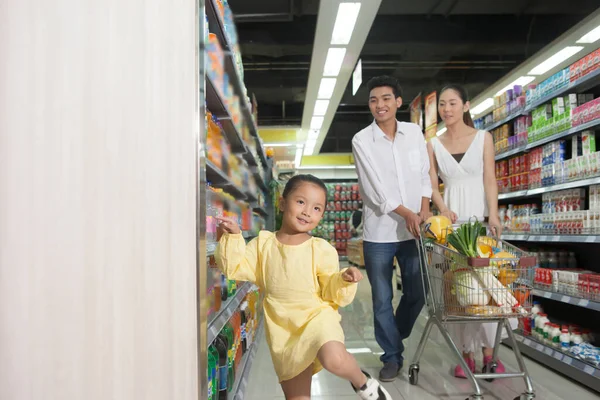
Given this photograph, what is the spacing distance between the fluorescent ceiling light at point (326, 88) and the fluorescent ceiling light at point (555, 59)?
296 cm

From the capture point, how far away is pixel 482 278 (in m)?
2.63

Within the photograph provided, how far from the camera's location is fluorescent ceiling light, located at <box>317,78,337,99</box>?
27.1 feet

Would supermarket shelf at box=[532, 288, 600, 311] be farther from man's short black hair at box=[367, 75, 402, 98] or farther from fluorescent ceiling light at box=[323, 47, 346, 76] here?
fluorescent ceiling light at box=[323, 47, 346, 76]

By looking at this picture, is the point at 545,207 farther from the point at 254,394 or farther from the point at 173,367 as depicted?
the point at 173,367

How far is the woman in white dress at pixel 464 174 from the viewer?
3.35 metres

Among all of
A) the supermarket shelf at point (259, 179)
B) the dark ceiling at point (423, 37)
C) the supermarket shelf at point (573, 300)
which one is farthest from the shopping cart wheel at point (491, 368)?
the dark ceiling at point (423, 37)

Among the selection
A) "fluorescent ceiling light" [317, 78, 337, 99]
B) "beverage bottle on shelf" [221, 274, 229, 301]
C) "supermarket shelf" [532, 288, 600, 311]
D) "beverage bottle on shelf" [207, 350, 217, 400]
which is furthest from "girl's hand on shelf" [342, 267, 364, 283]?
"fluorescent ceiling light" [317, 78, 337, 99]

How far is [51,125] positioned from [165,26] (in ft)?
1.31

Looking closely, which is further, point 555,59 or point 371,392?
point 555,59

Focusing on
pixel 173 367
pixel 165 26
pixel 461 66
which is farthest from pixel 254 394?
pixel 461 66

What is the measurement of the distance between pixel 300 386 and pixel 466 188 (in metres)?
2.01

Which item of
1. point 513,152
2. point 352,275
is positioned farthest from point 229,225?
point 513,152

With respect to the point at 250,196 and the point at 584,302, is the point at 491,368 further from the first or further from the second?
the point at 250,196

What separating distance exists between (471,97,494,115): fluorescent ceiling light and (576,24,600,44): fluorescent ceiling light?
9.88 feet
